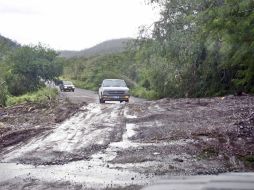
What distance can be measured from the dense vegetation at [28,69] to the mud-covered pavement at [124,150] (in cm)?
3005

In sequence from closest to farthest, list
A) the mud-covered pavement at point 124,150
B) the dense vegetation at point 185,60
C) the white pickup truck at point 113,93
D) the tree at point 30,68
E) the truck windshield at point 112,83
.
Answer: the mud-covered pavement at point 124,150 → the dense vegetation at point 185,60 → the white pickup truck at point 113,93 → the truck windshield at point 112,83 → the tree at point 30,68

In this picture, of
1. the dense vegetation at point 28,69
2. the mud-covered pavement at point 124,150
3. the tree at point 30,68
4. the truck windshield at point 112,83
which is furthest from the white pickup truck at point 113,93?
the tree at point 30,68

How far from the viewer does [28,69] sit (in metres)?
49.5

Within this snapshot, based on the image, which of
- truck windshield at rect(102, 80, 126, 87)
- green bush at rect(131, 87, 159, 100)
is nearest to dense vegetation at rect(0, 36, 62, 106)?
green bush at rect(131, 87, 159, 100)

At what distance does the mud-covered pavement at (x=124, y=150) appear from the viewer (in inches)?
346

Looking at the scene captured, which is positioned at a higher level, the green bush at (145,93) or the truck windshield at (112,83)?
the truck windshield at (112,83)

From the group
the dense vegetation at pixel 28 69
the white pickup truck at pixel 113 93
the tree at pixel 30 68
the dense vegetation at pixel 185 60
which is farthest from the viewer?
the tree at pixel 30 68

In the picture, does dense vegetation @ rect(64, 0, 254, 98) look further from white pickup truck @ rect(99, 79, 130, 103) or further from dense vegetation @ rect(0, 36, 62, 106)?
dense vegetation @ rect(0, 36, 62, 106)

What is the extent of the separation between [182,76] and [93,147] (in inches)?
879

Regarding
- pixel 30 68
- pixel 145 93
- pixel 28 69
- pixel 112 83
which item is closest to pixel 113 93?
pixel 112 83

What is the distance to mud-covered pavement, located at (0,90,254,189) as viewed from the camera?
880 cm

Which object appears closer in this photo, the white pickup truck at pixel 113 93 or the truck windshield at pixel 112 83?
the white pickup truck at pixel 113 93

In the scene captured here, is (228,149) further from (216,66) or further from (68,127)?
(216,66)

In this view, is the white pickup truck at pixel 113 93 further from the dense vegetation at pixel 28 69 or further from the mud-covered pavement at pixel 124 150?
the dense vegetation at pixel 28 69
